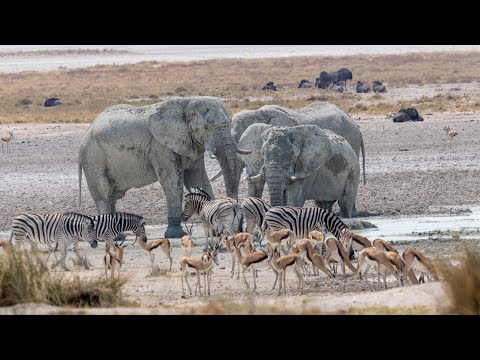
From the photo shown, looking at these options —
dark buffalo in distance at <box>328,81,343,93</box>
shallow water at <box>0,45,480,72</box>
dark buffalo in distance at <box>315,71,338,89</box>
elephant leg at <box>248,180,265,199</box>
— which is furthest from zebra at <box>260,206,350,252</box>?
shallow water at <box>0,45,480,72</box>

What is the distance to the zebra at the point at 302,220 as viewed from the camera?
16.9 meters

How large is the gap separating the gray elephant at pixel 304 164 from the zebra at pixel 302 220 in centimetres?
202

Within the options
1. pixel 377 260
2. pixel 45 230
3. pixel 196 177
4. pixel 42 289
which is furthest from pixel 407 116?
pixel 42 289

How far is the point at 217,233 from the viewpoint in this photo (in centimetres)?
1820

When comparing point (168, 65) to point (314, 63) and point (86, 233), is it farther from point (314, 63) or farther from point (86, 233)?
point (86, 233)

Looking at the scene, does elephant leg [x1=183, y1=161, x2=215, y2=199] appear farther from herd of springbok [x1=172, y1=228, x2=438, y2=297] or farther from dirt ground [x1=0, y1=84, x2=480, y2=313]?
herd of springbok [x1=172, y1=228, x2=438, y2=297]

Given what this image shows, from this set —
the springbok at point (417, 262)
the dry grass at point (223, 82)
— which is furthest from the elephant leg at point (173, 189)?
the dry grass at point (223, 82)

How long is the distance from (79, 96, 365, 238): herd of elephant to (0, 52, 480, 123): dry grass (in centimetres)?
1622

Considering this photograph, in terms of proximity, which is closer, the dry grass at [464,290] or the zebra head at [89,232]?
the dry grass at [464,290]

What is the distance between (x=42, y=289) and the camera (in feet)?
39.8

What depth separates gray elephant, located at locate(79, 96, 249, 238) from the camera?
20.0 meters

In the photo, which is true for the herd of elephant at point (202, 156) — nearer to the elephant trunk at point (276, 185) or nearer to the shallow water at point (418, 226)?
the elephant trunk at point (276, 185)
